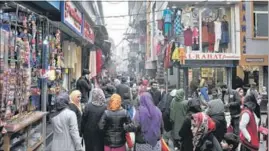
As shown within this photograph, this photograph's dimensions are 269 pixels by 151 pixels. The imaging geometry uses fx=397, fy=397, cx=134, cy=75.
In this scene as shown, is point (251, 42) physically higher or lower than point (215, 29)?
lower

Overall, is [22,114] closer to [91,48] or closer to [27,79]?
[27,79]

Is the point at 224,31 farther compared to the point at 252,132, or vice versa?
the point at 224,31

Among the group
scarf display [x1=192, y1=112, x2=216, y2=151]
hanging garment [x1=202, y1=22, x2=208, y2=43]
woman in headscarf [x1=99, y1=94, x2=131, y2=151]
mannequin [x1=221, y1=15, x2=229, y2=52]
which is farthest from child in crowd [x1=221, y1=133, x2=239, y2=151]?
mannequin [x1=221, y1=15, x2=229, y2=52]

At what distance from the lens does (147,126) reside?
6809mm

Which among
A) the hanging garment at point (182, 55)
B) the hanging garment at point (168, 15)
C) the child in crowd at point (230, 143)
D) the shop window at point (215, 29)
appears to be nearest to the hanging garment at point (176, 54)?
the hanging garment at point (182, 55)

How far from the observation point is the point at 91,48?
809 inches

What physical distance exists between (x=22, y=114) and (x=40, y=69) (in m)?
1.35

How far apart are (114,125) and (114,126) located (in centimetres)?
2

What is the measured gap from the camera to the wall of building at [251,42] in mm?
21328

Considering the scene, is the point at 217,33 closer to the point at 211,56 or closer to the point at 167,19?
the point at 211,56

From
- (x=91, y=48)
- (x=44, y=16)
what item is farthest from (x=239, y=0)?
(x=44, y=16)

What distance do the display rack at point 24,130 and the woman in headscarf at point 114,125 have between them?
47.8 inches

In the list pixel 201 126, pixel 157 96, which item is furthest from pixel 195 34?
pixel 201 126

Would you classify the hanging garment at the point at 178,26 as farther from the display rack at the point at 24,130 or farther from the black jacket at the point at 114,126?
the black jacket at the point at 114,126
